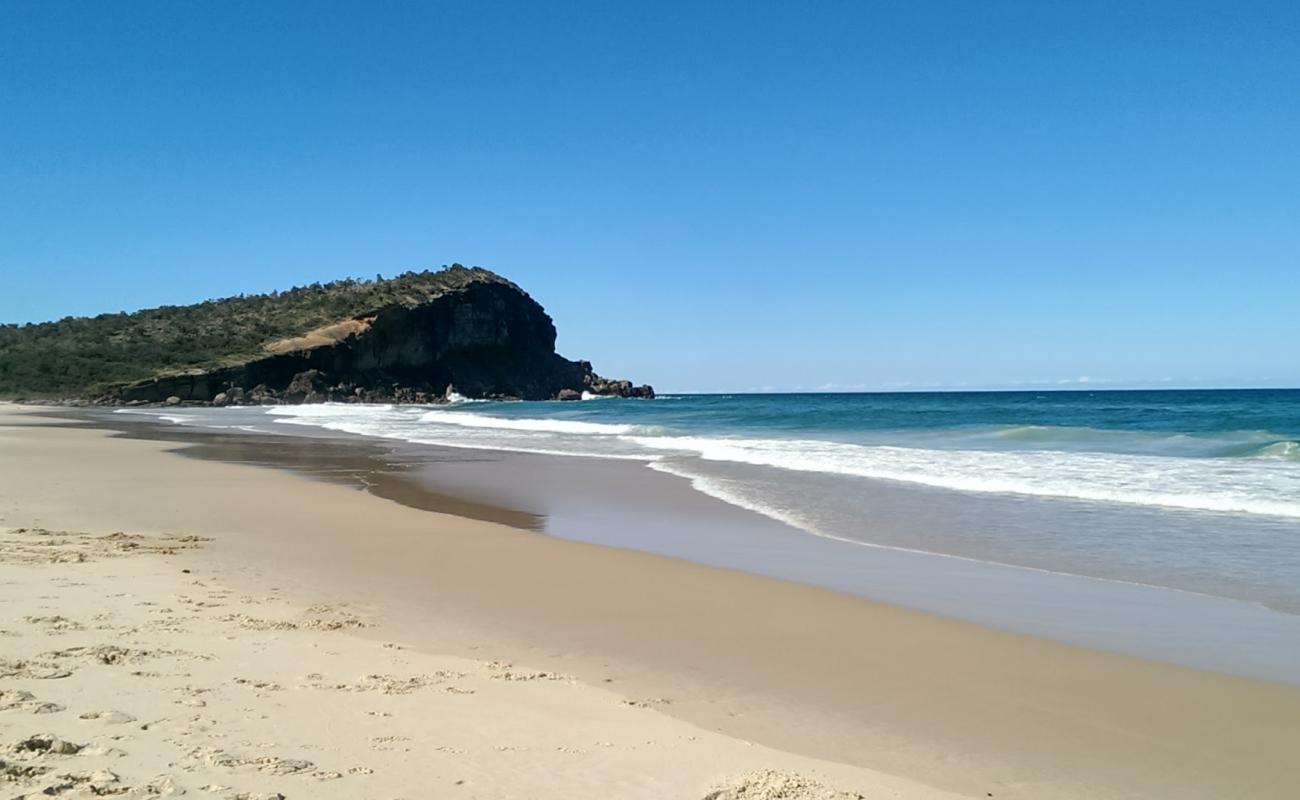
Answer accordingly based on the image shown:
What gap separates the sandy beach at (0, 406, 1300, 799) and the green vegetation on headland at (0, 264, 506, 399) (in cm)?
7394

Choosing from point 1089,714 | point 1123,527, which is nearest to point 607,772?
point 1089,714

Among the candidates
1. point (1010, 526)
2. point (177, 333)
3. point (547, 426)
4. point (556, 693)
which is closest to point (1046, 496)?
point (1010, 526)

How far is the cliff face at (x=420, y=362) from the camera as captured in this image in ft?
249

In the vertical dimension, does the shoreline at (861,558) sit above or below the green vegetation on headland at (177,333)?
below

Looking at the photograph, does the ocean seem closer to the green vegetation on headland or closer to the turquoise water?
the turquoise water

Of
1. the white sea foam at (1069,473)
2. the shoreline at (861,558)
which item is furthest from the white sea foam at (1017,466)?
the shoreline at (861,558)

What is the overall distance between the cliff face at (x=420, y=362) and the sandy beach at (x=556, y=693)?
72.3 metres

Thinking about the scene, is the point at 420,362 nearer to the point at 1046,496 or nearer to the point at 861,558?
the point at 1046,496

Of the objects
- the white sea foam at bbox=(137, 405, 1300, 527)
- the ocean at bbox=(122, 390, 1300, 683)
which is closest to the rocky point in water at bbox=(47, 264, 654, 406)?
the white sea foam at bbox=(137, 405, 1300, 527)

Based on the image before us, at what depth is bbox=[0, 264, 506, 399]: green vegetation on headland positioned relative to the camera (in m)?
70.4

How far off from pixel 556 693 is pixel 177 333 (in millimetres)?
93256

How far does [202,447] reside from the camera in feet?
80.5

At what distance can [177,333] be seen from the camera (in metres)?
85.4

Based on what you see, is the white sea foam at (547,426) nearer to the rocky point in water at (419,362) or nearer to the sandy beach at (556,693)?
the sandy beach at (556,693)
